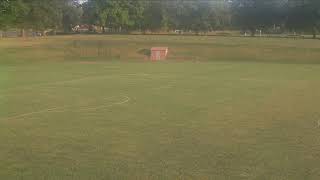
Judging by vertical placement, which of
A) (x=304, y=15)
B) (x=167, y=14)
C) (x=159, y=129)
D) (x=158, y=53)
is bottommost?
(x=158, y=53)

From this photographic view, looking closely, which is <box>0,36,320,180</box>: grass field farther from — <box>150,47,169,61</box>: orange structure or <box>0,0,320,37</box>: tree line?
<box>0,0,320,37</box>: tree line

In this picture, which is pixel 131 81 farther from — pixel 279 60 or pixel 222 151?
pixel 279 60

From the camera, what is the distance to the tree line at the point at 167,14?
61062 mm

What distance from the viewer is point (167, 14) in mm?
92875

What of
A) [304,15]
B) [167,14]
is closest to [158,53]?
[304,15]

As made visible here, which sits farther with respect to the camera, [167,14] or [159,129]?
[167,14]

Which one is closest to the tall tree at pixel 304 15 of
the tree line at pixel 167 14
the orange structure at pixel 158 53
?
the tree line at pixel 167 14

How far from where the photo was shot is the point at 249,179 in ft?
26.5

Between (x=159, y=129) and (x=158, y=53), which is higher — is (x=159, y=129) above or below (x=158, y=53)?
above

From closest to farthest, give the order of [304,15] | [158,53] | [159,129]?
[159,129] → [158,53] → [304,15]

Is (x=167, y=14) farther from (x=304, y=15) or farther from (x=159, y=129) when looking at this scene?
(x=159, y=129)

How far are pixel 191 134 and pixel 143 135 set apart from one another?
38.4 inches

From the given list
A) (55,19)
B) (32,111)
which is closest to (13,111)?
(32,111)

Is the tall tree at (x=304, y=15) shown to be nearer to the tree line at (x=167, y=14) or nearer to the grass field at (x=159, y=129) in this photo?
the tree line at (x=167, y=14)
